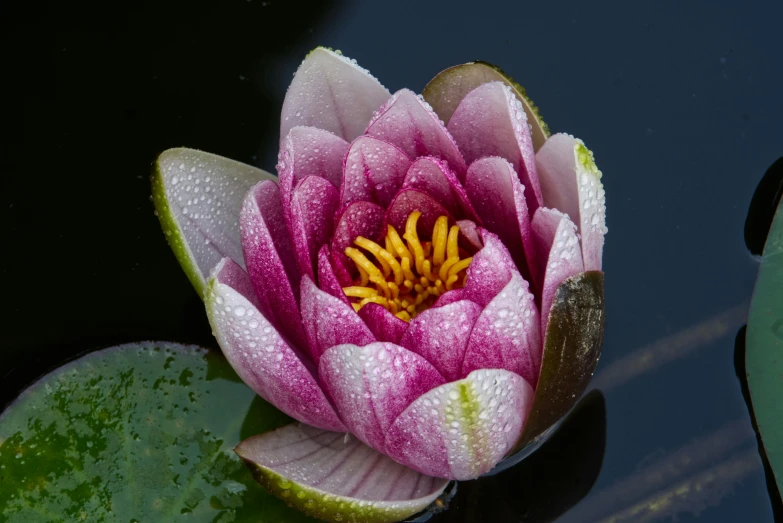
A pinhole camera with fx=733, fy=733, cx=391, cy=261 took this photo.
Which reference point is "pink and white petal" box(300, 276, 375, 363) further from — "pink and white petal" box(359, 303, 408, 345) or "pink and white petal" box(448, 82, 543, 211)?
"pink and white petal" box(448, 82, 543, 211)

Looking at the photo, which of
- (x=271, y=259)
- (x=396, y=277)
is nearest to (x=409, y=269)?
(x=396, y=277)

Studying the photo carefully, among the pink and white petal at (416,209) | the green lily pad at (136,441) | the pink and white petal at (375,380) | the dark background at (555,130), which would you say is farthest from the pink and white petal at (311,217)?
the dark background at (555,130)

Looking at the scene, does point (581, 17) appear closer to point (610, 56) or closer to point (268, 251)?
point (610, 56)

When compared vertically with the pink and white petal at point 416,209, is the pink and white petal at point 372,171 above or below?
above

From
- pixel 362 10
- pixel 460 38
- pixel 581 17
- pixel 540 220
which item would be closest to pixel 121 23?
pixel 362 10

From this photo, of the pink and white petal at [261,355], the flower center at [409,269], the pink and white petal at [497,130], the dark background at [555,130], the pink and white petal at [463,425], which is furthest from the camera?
the dark background at [555,130]

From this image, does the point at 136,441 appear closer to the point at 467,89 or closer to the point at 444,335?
the point at 444,335

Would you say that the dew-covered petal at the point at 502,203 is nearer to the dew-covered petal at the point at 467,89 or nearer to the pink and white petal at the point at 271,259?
the dew-covered petal at the point at 467,89
